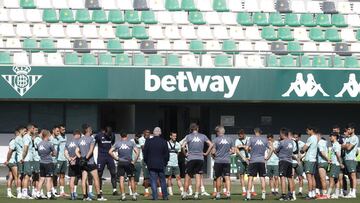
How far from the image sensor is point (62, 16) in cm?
4025

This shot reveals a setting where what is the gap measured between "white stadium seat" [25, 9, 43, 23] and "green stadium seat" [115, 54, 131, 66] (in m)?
5.28

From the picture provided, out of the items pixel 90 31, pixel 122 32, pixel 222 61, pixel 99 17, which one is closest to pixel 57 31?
pixel 90 31

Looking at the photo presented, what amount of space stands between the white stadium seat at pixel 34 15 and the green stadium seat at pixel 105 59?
495 centimetres

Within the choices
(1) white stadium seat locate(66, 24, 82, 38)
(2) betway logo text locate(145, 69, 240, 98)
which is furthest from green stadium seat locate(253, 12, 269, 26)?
(1) white stadium seat locate(66, 24, 82, 38)

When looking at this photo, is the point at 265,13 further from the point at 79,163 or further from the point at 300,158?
the point at 79,163

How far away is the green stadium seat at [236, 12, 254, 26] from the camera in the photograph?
41.0 m

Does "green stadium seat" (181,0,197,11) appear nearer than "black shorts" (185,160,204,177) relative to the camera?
No

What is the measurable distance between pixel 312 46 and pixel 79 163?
1665 cm

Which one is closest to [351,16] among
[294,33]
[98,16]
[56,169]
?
[294,33]

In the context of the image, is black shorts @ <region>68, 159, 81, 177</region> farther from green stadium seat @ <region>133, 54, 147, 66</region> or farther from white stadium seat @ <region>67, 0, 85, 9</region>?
white stadium seat @ <region>67, 0, 85, 9</region>

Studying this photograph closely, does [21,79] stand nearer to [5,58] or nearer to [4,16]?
[5,58]

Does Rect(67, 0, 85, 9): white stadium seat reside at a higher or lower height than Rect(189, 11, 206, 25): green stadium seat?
higher

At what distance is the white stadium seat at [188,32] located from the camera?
40219 mm

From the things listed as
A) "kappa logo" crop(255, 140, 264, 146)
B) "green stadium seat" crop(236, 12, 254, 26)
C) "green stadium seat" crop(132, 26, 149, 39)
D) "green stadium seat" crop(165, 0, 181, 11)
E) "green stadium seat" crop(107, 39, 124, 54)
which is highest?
"green stadium seat" crop(165, 0, 181, 11)
